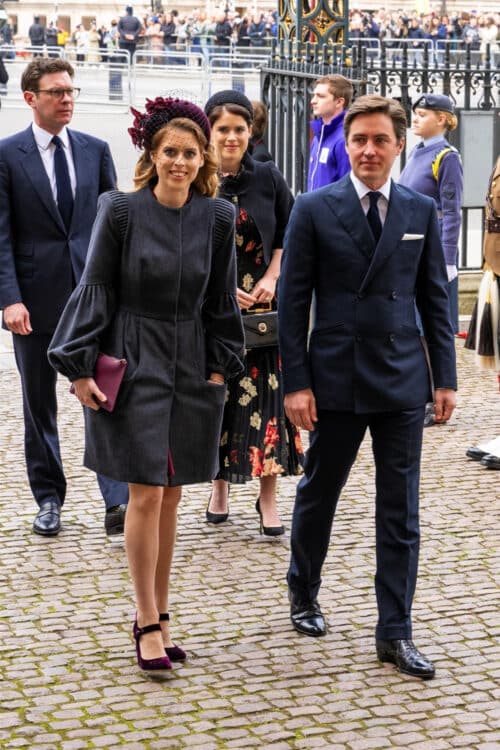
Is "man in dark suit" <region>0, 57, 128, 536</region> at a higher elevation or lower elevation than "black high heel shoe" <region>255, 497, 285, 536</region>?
higher

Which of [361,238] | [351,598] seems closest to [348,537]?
[351,598]

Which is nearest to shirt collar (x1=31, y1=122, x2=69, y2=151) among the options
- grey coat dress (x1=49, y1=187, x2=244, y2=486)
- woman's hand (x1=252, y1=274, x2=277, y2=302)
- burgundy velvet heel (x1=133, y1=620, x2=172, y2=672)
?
woman's hand (x1=252, y1=274, x2=277, y2=302)

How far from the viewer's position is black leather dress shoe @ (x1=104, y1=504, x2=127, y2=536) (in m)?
6.43

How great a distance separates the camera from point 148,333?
4781 millimetres

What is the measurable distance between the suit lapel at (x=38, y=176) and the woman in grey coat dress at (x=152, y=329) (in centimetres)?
158

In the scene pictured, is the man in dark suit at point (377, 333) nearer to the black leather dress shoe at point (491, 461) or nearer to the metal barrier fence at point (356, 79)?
the black leather dress shoe at point (491, 461)

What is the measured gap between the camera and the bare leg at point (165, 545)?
4.94m

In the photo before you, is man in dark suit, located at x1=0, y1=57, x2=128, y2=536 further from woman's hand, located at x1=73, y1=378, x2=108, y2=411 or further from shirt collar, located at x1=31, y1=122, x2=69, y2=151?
woman's hand, located at x1=73, y1=378, x2=108, y2=411

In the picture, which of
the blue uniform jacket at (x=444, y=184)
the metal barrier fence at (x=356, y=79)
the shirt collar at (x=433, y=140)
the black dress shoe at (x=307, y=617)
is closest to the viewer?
the black dress shoe at (x=307, y=617)

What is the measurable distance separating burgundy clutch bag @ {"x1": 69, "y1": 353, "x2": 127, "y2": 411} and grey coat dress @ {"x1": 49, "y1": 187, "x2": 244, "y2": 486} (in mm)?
28

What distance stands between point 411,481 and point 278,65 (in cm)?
761

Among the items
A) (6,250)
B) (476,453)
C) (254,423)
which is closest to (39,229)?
(6,250)

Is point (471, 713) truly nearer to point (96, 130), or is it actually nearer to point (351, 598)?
point (351, 598)

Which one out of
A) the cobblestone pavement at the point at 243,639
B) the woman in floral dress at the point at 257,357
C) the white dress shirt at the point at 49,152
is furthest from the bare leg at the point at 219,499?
the white dress shirt at the point at 49,152
